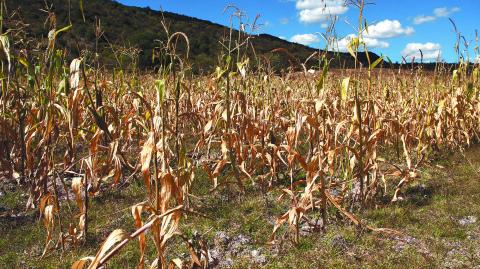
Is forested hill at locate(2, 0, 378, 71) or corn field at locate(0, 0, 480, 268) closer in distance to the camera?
corn field at locate(0, 0, 480, 268)

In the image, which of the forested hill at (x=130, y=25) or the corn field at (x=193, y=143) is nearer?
the corn field at (x=193, y=143)

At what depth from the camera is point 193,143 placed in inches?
317

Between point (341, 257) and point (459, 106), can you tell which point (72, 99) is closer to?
point (341, 257)

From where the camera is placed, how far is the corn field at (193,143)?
9.63ft

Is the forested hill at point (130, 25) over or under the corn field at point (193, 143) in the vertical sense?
over

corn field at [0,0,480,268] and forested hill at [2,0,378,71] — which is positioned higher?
forested hill at [2,0,378,71]

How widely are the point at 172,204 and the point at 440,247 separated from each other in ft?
7.94

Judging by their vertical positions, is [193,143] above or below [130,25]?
below

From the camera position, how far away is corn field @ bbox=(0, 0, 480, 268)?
294 cm

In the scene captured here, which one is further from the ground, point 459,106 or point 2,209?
point 459,106

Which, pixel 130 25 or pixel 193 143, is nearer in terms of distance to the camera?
pixel 193 143

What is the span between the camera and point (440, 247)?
147 inches

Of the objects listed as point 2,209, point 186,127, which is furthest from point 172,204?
point 186,127

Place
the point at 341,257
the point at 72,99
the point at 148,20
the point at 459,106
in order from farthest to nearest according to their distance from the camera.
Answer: the point at 148,20, the point at 459,106, the point at 341,257, the point at 72,99
